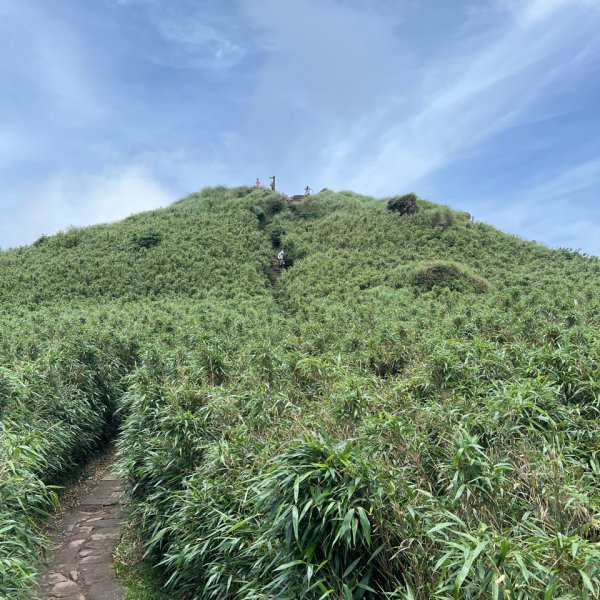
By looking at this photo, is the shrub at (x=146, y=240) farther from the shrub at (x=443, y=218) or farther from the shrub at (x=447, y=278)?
the shrub at (x=443, y=218)

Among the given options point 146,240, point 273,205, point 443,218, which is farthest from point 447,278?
point 273,205

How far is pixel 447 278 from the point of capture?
51.0 feet

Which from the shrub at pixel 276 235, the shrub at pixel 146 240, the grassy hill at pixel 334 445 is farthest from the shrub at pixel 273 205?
the grassy hill at pixel 334 445

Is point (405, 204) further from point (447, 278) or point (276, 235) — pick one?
point (447, 278)

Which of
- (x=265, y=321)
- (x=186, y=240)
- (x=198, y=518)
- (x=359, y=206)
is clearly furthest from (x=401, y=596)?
(x=359, y=206)

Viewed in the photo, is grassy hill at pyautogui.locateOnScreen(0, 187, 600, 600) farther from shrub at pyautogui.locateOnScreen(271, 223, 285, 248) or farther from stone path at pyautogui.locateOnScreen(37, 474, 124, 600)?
shrub at pyautogui.locateOnScreen(271, 223, 285, 248)

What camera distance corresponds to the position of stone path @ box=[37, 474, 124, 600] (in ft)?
14.4

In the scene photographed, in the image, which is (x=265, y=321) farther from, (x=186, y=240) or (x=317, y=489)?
(x=186, y=240)

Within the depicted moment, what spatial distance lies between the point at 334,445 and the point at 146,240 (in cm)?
2187

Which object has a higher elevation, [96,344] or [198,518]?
[96,344]

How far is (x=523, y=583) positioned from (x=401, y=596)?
28.9 inches

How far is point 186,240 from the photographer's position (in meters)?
23.4

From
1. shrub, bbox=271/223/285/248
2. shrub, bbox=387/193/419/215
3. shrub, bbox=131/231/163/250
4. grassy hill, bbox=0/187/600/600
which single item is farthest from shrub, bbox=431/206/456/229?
shrub, bbox=131/231/163/250

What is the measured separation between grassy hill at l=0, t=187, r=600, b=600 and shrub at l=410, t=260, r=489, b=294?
11.9 ft
